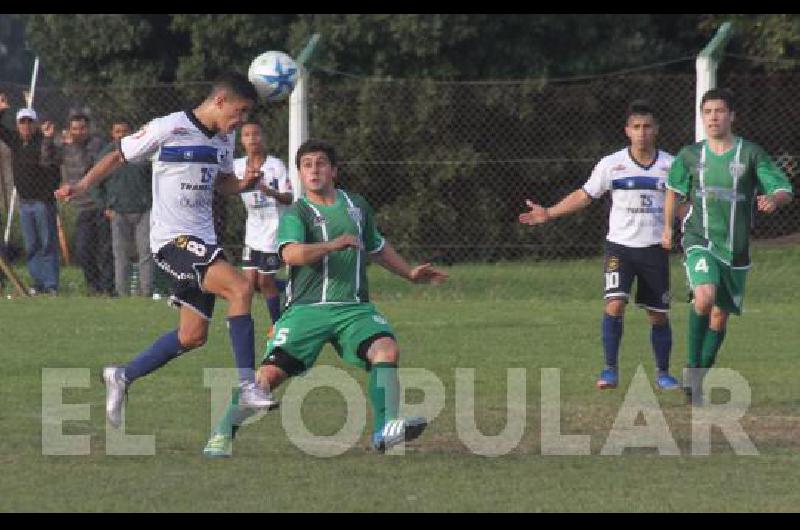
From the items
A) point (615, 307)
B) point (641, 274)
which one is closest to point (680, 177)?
point (641, 274)

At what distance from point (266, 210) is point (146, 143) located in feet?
20.0

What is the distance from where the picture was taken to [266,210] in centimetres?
1631

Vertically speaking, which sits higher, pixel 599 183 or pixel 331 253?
pixel 599 183

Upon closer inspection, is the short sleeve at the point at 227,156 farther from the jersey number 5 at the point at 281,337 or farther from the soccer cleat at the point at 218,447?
the soccer cleat at the point at 218,447

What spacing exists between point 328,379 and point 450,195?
505 inches

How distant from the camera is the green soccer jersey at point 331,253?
9.41 metres

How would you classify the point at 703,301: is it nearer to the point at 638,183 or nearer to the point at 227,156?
the point at 638,183

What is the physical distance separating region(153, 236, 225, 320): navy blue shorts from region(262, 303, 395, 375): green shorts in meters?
0.86

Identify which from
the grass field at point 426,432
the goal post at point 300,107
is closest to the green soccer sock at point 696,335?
the grass field at point 426,432

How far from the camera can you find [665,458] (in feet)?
29.8

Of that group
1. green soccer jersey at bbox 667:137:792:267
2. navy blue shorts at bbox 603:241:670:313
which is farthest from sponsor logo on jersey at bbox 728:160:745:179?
navy blue shorts at bbox 603:241:670:313

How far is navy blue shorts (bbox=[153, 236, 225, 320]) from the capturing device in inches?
397

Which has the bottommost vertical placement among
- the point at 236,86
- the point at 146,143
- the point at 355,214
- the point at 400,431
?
the point at 400,431

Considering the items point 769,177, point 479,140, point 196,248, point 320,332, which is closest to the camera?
point 320,332
